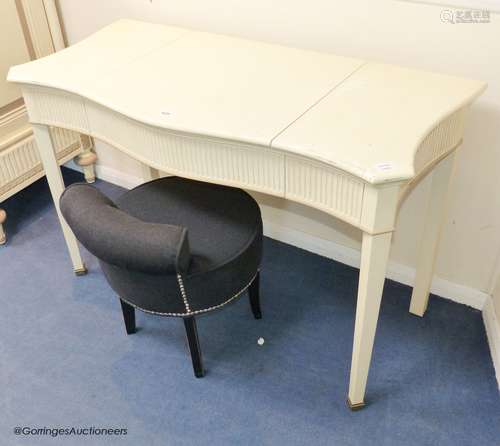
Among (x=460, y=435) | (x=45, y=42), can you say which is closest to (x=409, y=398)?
(x=460, y=435)

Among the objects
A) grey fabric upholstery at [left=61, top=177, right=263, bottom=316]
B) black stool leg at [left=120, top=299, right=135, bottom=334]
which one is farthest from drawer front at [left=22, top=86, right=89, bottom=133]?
black stool leg at [left=120, top=299, right=135, bottom=334]

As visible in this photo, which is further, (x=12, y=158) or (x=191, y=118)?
(x=12, y=158)

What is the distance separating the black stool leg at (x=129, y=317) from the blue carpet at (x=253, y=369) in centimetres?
3

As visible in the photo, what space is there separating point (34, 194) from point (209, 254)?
129cm

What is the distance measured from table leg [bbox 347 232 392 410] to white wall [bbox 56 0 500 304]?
0.52 m

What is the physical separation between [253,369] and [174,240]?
2.03 feet

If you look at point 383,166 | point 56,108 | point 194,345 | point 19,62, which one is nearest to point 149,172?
point 56,108

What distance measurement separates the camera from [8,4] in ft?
6.33

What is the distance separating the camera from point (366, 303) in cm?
130

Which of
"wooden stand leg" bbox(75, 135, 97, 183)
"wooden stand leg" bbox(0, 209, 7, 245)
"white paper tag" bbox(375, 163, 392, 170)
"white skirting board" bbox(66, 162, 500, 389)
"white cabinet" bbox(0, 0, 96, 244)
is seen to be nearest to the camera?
"white paper tag" bbox(375, 163, 392, 170)

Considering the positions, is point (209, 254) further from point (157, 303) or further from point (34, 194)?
point (34, 194)

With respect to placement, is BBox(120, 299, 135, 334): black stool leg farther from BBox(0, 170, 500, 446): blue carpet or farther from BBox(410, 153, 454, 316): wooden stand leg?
BBox(410, 153, 454, 316): wooden stand leg

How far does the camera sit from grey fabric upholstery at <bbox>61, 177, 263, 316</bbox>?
1.23 m

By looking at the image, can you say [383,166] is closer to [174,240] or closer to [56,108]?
[174,240]
